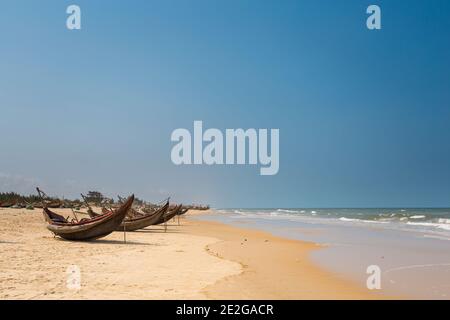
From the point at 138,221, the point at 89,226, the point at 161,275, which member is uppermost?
the point at 89,226

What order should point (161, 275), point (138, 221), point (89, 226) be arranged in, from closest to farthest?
point (161, 275) < point (89, 226) < point (138, 221)

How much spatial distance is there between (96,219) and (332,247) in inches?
364

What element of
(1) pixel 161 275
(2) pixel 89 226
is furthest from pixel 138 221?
(1) pixel 161 275

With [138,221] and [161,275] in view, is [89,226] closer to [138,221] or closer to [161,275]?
[161,275]

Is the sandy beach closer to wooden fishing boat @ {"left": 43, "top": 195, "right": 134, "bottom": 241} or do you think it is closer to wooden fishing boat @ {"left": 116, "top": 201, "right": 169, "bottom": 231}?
wooden fishing boat @ {"left": 43, "top": 195, "right": 134, "bottom": 241}

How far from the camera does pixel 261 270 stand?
35.3 ft

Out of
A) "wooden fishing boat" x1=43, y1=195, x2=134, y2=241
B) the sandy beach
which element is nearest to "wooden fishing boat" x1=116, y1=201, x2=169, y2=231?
"wooden fishing boat" x1=43, y1=195, x2=134, y2=241

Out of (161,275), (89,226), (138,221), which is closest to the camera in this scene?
(161,275)

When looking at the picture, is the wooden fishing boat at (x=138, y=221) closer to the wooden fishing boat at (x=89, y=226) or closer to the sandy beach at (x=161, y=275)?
the wooden fishing boat at (x=89, y=226)

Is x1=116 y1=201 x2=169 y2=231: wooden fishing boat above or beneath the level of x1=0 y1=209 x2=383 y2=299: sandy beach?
beneath

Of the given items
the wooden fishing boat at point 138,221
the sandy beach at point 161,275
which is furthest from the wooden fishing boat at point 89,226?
the wooden fishing boat at point 138,221

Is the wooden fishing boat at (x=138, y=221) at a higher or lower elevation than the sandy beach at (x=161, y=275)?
lower
